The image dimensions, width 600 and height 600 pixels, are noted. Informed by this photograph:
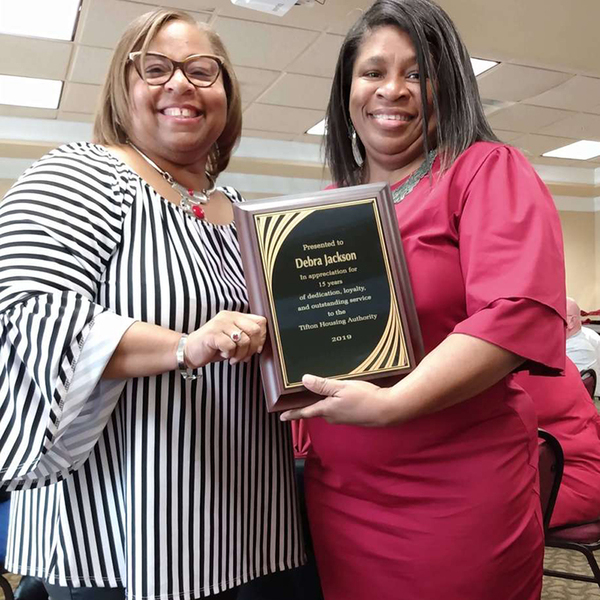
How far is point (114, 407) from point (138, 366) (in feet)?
0.39

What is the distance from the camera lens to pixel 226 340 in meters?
1.00

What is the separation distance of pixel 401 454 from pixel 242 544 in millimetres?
333

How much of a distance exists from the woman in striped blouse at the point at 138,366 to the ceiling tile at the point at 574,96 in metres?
5.25

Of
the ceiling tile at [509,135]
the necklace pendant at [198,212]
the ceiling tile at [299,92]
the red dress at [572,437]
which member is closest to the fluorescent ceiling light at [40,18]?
the ceiling tile at [299,92]

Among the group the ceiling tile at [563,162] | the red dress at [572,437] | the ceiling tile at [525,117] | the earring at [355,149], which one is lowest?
the red dress at [572,437]

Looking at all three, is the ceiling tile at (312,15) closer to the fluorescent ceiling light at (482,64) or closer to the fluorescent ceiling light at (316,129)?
the fluorescent ceiling light at (482,64)

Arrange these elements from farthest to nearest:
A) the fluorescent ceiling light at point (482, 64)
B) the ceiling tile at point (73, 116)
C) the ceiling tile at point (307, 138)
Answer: the ceiling tile at point (307, 138), the ceiling tile at point (73, 116), the fluorescent ceiling light at point (482, 64)

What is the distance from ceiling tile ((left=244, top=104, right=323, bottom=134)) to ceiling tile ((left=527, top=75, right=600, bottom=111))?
2.14 metres

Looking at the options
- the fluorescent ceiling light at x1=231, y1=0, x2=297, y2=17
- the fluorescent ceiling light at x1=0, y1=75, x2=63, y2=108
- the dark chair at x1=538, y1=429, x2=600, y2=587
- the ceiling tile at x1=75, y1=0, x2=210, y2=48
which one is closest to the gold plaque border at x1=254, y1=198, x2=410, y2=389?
the dark chair at x1=538, y1=429, x2=600, y2=587

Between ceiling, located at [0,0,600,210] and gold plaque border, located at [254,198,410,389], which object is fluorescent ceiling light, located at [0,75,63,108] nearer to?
ceiling, located at [0,0,600,210]

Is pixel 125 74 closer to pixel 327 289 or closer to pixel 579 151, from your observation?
pixel 327 289

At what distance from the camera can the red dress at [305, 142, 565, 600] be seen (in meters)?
1.09

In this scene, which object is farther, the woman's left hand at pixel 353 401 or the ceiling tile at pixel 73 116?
the ceiling tile at pixel 73 116

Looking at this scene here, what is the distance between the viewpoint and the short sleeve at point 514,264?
1.04 metres
